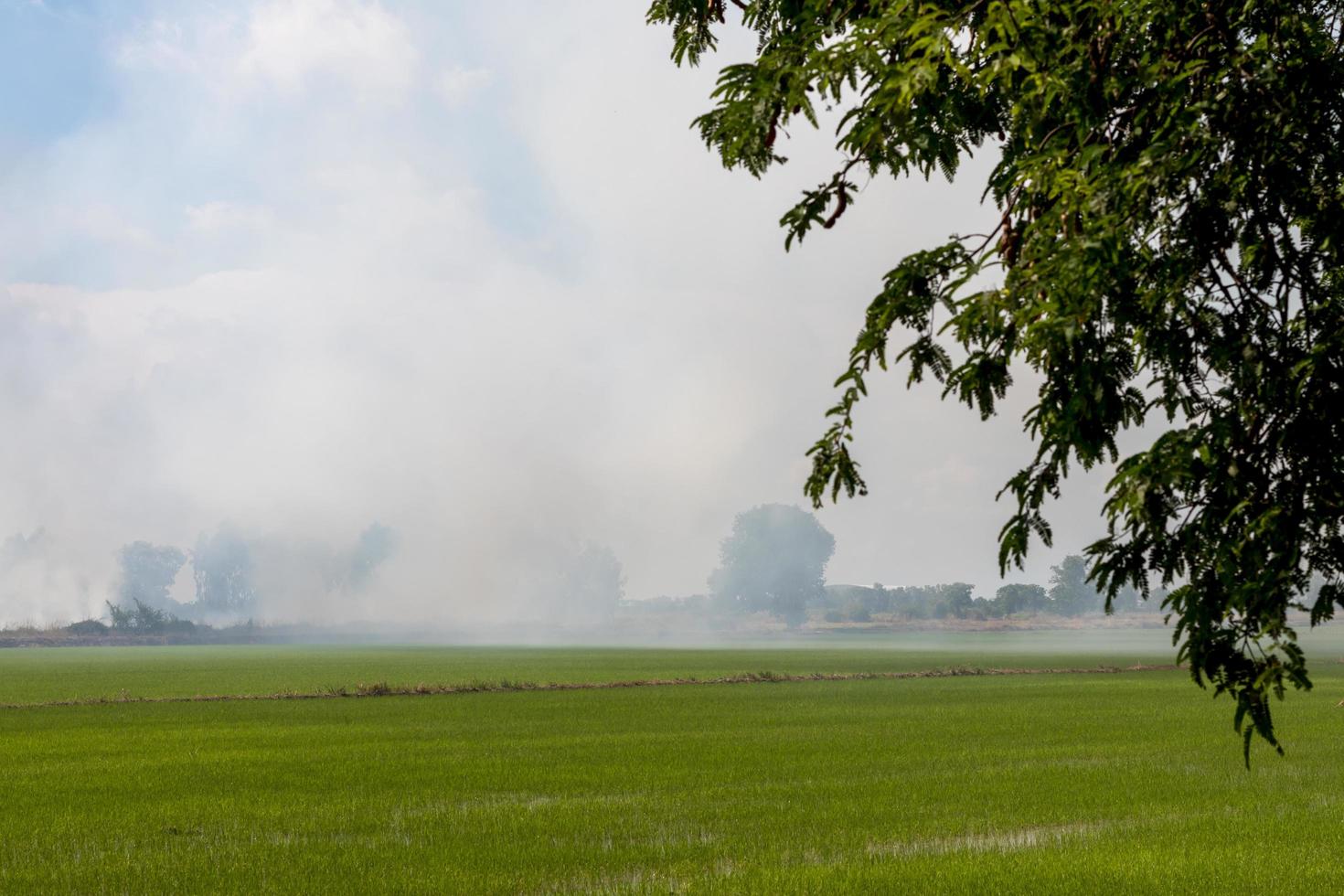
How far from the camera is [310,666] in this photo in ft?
254

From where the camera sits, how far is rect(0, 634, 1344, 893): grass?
1413cm

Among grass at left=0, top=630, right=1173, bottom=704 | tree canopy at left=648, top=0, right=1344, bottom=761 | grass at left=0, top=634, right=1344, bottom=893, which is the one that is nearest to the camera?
tree canopy at left=648, top=0, right=1344, bottom=761

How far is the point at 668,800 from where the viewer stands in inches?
780

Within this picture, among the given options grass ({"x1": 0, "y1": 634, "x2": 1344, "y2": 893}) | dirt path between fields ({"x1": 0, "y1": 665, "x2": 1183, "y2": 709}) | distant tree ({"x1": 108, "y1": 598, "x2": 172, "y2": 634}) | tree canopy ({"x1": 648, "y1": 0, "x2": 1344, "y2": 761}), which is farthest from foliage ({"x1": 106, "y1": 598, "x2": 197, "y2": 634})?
tree canopy ({"x1": 648, "y1": 0, "x2": 1344, "y2": 761})

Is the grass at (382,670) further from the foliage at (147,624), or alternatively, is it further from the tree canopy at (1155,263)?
the foliage at (147,624)

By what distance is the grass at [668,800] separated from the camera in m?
14.1

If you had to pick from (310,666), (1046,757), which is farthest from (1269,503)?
(310,666)

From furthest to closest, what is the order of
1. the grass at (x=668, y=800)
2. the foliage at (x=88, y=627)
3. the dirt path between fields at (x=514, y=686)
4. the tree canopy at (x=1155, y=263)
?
1. the foliage at (x=88, y=627)
2. the dirt path between fields at (x=514, y=686)
3. the grass at (x=668, y=800)
4. the tree canopy at (x=1155, y=263)

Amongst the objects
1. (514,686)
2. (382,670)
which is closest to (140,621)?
(382,670)

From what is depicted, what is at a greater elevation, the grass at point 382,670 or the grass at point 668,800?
the grass at point 668,800

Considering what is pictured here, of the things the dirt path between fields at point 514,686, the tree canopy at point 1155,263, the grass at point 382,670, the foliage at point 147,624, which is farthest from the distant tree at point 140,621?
the tree canopy at point 1155,263

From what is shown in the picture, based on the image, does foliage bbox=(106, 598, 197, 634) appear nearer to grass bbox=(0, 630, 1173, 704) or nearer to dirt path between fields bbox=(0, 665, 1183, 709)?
grass bbox=(0, 630, 1173, 704)

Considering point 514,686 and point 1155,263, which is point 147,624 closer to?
point 514,686

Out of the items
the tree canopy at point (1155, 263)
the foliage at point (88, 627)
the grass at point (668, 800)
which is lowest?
the foliage at point (88, 627)
